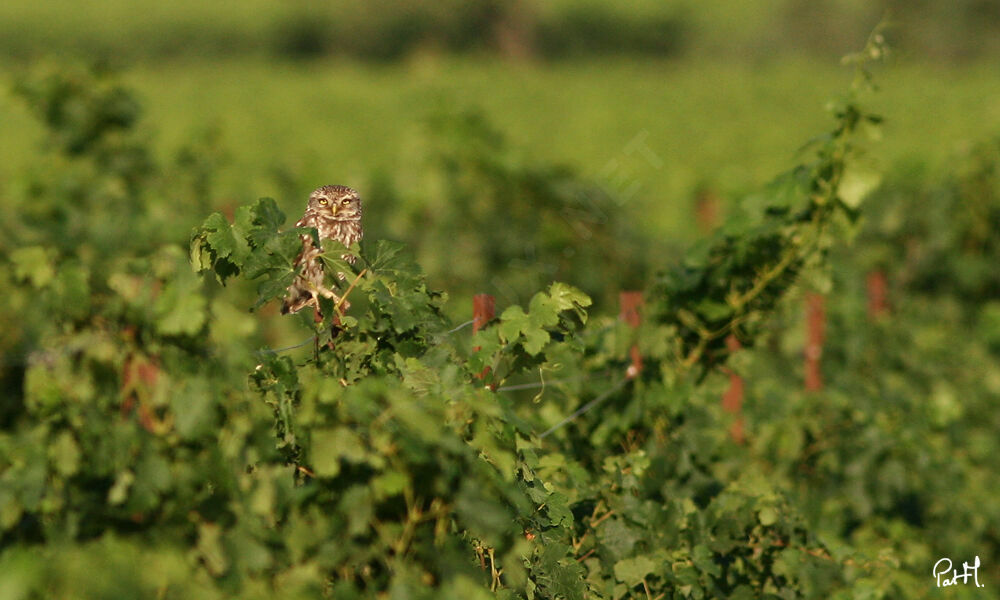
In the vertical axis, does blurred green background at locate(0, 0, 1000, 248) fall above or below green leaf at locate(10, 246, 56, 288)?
above

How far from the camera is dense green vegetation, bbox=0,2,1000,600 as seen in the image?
2264mm

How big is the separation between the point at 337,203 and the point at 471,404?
2.87m

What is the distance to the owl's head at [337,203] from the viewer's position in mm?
5113

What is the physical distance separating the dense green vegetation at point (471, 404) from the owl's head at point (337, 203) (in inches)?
33.4

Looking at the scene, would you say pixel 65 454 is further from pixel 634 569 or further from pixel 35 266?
pixel 634 569

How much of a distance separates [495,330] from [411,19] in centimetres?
6029

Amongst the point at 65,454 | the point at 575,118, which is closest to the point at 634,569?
the point at 65,454

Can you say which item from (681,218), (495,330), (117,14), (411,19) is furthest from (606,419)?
(117,14)

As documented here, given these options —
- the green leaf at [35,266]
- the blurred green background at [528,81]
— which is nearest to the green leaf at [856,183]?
the blurred green background at [528,81]

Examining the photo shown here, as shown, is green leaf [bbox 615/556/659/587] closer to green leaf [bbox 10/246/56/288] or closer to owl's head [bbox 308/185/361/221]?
green leaf [bbox 10/246/56/288]

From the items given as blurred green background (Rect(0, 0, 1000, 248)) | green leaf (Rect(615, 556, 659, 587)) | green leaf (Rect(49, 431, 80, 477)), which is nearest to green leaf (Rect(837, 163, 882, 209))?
blurred green background (Rect(0, 0, 1000, 248))

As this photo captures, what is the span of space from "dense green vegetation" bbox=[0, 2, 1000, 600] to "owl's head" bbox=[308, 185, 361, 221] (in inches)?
33.4

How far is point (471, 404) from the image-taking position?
8.00 feet

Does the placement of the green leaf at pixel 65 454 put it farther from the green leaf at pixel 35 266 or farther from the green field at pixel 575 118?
the green field at pixel 575 118
